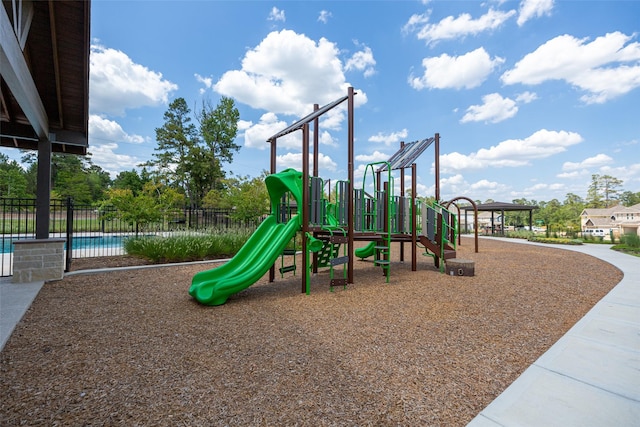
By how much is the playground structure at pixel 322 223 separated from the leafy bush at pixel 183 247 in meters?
3.68

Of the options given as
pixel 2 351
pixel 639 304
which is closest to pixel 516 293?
pixel 639 304

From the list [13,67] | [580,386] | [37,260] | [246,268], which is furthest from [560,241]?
[37,260]

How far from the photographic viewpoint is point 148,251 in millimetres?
8711

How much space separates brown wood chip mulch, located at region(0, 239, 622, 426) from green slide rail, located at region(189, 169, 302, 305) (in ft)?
0.91

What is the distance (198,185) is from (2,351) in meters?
30.4

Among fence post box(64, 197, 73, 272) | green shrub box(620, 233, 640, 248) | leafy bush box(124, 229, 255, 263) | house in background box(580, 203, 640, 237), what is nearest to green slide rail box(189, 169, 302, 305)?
leafy bush box(124, 229, 255, 263)

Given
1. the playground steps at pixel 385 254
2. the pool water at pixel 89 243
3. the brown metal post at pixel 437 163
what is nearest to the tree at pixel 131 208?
the pool water at pixel 89 243

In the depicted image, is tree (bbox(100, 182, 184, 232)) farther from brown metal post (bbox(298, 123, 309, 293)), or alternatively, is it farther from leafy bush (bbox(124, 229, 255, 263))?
brown metal post (bbox(298, 123, 309, 293))

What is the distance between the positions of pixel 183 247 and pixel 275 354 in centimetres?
708

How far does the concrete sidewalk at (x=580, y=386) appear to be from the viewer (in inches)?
77.0

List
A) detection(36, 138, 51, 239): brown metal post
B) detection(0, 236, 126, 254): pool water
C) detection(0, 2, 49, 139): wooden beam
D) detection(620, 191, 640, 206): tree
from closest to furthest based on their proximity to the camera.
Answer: detection(0, 2, 49, 139): wooden beam < detection(36, 138, 51, 239): brown metal post < detection(0, 236, 126, 254): pool water < detection(620, 191, 640, 206): tree

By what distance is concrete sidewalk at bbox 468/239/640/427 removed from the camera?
1.96 metres

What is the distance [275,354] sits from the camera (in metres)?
2.95

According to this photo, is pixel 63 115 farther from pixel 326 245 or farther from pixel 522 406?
pixel 522 406
